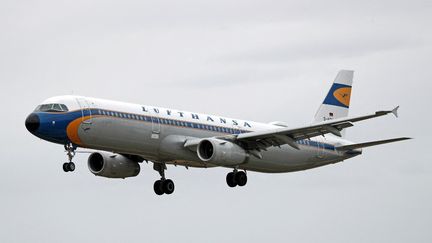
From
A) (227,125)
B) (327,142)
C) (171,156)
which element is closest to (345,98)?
(327,142)

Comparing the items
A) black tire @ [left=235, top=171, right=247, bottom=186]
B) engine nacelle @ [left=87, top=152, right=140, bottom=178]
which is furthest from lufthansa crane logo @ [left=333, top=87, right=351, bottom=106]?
engine nacelle @ [left=87, top=152, right=140, bottom=178]

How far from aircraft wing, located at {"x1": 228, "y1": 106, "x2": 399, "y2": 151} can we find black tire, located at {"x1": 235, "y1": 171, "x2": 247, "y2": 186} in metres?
1.97

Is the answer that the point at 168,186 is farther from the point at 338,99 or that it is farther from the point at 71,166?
the point at 338,99

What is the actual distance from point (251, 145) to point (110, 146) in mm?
9527

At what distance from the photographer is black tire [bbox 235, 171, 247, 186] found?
71500mm

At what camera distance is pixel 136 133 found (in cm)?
6606

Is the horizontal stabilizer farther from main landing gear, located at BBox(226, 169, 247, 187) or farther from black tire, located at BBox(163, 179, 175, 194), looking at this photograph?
black tire, located at BBox(163, 179, 175, 194)

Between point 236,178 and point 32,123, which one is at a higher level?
point 32,123

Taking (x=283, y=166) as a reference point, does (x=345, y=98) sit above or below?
above

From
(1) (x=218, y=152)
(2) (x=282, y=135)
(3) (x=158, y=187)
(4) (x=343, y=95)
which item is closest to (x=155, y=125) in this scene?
(1) (x=218, y=152)

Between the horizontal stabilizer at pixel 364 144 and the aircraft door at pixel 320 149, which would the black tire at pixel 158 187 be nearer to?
the aircraft door at pixel 320 149

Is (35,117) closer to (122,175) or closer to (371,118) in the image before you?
(122,175)

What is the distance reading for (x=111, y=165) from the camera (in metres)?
72.0

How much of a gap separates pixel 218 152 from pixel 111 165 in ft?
26.2
